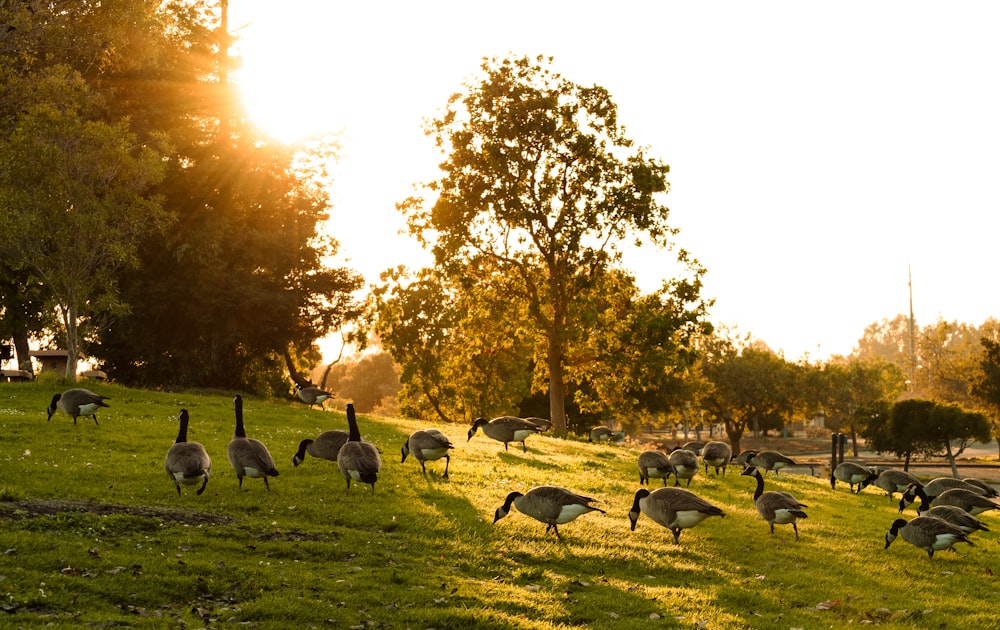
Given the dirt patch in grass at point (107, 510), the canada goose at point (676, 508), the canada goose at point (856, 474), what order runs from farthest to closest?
the canada goose at point (856, 474)
the canada goose at point (676, 508)
the dirt patch in grass at point (107, 510)

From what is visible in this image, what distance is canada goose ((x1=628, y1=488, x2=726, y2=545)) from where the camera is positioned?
19516mm

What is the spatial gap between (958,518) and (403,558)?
1506 cm

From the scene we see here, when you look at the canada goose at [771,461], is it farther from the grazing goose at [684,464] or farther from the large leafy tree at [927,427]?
the large leafy tree at [927,427]

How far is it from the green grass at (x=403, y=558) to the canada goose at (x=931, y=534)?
59 centimetres

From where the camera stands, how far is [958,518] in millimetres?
22484

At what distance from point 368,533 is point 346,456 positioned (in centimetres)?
364

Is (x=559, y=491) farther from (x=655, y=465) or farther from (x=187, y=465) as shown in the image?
(x=655, y=465)

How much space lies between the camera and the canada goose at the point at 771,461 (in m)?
38.2

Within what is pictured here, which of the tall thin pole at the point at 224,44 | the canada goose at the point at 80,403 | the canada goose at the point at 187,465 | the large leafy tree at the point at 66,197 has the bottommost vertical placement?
the canada goose at the point at 187,465

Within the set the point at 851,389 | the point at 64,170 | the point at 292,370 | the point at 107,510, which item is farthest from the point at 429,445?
the point at 851,389

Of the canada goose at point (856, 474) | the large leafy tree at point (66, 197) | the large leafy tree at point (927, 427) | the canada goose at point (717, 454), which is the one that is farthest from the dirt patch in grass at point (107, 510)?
the large leafy tree at point (927, 427)

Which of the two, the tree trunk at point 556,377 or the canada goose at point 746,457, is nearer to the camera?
the canada goose at point 746,457

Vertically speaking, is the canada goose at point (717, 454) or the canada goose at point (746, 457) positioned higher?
the canada goose at point (717, 454)

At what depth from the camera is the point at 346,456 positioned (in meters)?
22.6
